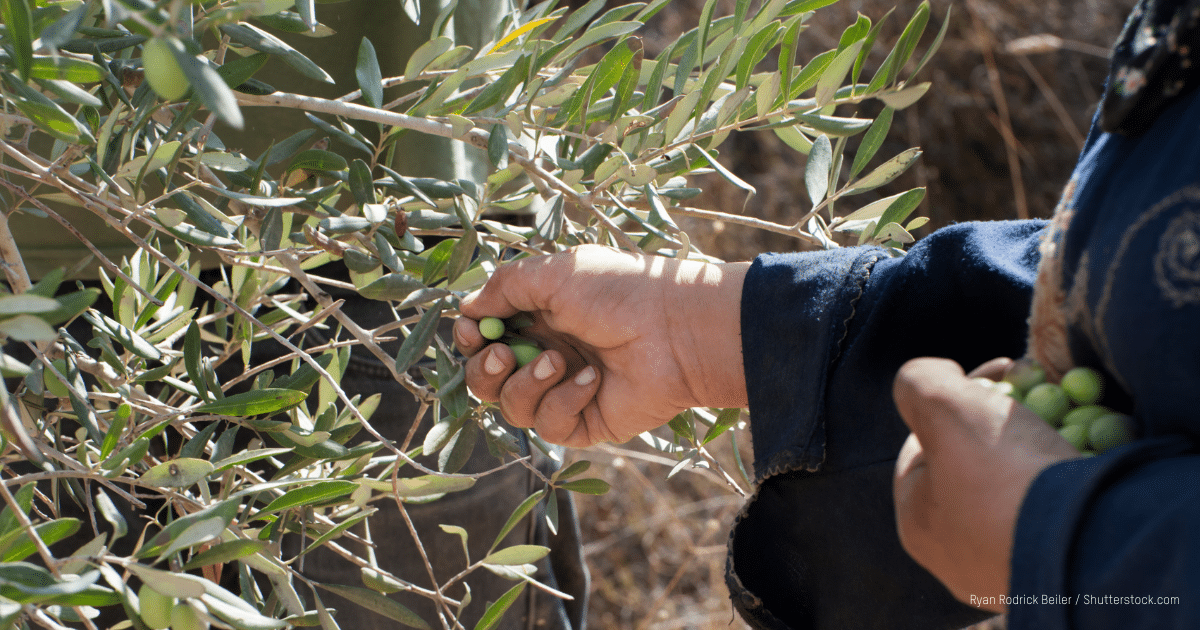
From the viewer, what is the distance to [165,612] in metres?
0.49

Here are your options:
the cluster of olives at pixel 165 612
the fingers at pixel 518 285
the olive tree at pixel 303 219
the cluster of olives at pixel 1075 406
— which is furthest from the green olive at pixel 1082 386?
the cluster of olives at pixel 165 612

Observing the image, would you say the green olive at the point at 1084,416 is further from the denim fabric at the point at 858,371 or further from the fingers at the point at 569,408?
the fingers at the point at 569,408

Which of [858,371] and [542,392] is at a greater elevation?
[858,371]

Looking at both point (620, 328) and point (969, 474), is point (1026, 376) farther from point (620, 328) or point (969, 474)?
point (620, 328)

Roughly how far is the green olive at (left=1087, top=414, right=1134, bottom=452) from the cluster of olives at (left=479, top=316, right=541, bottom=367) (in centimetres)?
46

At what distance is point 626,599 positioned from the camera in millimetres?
2502

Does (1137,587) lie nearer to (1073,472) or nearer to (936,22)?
(1073,472)

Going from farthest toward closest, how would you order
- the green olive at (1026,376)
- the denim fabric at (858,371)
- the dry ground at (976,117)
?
the dry ground at (976,117) → the denim fabric at (858,371) → the green olive at (1026,376)

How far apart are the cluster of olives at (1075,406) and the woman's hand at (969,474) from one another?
2 cm

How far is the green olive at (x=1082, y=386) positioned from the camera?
0.45m

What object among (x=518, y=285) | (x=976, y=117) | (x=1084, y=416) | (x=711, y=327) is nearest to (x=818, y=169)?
(x=711, y=327)

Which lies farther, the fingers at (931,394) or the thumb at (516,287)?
the thumb at (516,287)

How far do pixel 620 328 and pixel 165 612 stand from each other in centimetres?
41

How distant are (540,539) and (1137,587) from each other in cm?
80
